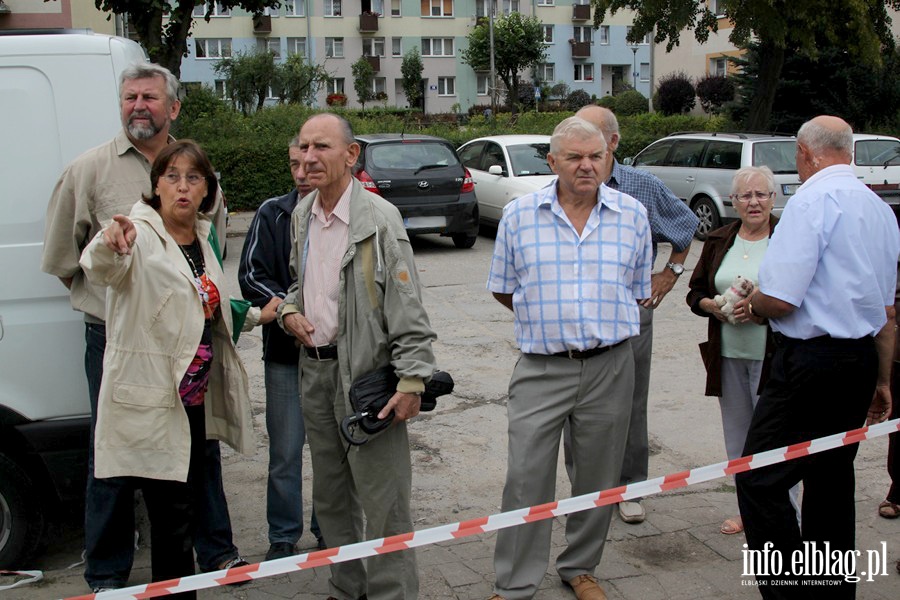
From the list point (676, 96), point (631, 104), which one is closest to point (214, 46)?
point (631, 104)

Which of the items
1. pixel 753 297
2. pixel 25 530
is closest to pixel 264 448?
pixel 25 530

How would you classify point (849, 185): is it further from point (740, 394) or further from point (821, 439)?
point (740, 394)

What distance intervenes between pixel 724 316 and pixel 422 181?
30.7ft

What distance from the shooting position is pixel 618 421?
12.9 feet

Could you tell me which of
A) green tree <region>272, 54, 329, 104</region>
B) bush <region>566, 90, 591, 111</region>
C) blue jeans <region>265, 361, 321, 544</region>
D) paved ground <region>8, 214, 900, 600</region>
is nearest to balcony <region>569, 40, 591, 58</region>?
bush <region>566, 90, 591, 111</region>

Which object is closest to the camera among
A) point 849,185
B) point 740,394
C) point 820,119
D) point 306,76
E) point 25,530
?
point 849,185

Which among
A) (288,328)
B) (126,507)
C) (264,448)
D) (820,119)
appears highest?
(820,119)

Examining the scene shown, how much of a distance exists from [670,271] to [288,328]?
6.86 feet

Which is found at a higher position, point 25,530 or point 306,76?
point 306,76

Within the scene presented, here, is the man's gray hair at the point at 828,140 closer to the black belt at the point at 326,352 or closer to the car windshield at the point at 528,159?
the black belt at the point at 326,352

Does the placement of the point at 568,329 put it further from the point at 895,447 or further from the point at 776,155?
the point at 776,155

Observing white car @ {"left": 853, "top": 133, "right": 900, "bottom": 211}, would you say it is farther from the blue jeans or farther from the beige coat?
the beige coat

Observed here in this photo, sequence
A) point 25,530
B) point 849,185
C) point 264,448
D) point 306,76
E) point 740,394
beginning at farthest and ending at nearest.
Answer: point 306,76
point 264,448
point 740,394
point 25,530
point 849,185

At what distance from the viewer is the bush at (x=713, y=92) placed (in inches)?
1608
